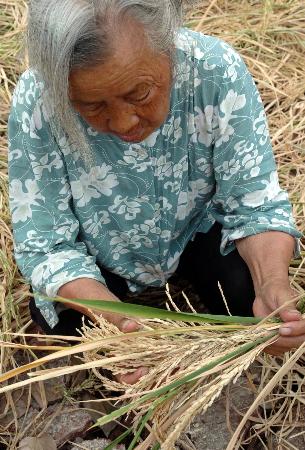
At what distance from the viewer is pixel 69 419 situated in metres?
2.07

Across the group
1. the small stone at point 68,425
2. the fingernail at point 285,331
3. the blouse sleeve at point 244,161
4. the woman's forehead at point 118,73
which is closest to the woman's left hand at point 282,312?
the fingernail at point 285,331

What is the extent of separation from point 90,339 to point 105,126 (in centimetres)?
42

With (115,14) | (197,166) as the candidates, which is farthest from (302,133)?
(115,14)

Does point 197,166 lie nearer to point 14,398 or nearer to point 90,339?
point 90,339

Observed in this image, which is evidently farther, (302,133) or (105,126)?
(302,133)

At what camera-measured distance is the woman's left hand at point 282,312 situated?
145 centimetres

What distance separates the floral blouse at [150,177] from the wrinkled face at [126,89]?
17 cm

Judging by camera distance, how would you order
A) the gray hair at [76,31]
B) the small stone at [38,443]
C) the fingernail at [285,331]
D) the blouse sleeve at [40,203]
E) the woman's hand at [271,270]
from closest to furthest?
1. the gray hair at [76,31]
2. the fingernail at [285,331]
3. the woman's hand at [271,270]
4. the blouse sleeve at [40,203]
5. the small stone at [38,443]

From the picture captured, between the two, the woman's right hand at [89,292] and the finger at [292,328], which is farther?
the woman's right hand at [89,292]

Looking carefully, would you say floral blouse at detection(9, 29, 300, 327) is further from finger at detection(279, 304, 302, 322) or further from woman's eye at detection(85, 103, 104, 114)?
finger at detection(279, 304, 302, 322)

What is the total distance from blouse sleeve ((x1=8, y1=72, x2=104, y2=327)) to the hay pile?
0.92 feet

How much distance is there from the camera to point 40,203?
1.82 m

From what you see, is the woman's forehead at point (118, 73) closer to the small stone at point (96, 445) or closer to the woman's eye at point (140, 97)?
the woman's eye at point (140, 97)

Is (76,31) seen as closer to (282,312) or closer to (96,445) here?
(282,312)
